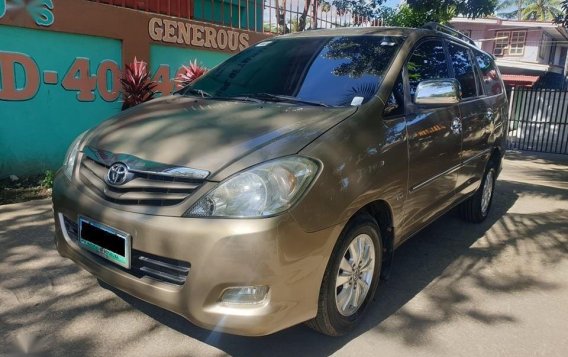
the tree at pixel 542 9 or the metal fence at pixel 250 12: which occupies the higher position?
the tree at pixel 542 9

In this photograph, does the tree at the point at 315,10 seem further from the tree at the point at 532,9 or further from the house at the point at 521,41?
the tree at the point at 532,9

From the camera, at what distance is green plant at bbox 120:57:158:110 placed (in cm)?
656

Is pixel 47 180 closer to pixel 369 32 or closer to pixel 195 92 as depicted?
pixel 195 92

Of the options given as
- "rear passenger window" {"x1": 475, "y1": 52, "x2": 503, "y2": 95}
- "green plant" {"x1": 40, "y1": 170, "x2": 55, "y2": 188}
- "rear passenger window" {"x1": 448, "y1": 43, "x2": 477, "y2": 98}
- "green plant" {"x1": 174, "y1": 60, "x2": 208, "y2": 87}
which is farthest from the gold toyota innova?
"green plant" {"x1": 174, "y1": 60, "x2": 208, "y2": 87}

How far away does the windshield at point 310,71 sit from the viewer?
3184mm

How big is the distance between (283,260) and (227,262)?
10.2 inches

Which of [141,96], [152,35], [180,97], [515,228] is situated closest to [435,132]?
[180,97]

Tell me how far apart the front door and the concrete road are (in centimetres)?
55

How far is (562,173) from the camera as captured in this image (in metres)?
9.69

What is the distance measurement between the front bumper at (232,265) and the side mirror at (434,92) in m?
1.32

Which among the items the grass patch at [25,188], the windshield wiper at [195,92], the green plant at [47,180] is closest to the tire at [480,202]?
the windshield wiper at [195,92]

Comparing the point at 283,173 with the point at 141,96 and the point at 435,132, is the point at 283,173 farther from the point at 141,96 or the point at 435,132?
the point at 141,96

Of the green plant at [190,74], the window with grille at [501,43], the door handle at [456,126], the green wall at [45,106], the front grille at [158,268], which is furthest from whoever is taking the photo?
the window with grille at [501,43]

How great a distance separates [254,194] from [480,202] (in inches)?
140
